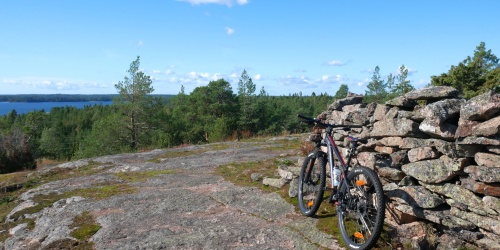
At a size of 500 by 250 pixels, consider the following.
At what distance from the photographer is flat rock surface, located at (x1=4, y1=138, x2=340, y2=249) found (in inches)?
196

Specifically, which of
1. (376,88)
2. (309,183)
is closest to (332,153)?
(309,183)

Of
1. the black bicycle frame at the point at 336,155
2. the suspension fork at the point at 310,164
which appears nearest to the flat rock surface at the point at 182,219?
the suspension fork at the point at 310,164

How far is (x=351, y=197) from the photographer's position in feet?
15.6

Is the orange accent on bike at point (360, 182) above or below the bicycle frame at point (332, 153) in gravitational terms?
below

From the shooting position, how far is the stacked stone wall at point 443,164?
3988 mm

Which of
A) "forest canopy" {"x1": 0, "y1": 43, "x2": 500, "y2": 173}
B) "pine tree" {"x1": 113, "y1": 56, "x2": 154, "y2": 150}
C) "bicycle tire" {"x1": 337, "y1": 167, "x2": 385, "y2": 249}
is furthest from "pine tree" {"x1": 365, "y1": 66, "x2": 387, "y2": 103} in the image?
"bicycle tire" {"x1": 337, "y1": 167, "x2": 385, "y2": 249}

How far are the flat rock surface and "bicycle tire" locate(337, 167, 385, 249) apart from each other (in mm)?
331

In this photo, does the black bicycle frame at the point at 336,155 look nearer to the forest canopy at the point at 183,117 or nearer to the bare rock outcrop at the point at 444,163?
the bare rock outcrop at the point at 444,163

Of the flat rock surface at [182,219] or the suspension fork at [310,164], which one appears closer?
the flat rock surface at [182,219]

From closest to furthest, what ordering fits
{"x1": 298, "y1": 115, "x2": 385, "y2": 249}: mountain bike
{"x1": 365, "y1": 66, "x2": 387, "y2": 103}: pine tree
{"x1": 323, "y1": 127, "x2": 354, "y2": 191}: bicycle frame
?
{"x1": 298, "y1": 115, "x2": 385, "y2": 249}: mountain bike → {"x1": 323, "y1": 127, "x2": 354, "y2": 191}: bicycle frame → {"x1": 365, "y1": 66, "x2": 387, "y2": 103}: pine tree

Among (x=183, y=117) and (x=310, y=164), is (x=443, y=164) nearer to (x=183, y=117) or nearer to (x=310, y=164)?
(x=310, y=164)

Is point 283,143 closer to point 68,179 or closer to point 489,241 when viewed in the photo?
point 68,179

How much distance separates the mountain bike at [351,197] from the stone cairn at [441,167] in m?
0.50

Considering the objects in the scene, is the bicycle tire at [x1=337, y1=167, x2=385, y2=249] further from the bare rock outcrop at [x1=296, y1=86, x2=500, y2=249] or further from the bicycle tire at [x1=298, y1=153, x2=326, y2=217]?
the bicycle tire at [x1=298, y1=153, x2=326, y2=217]
